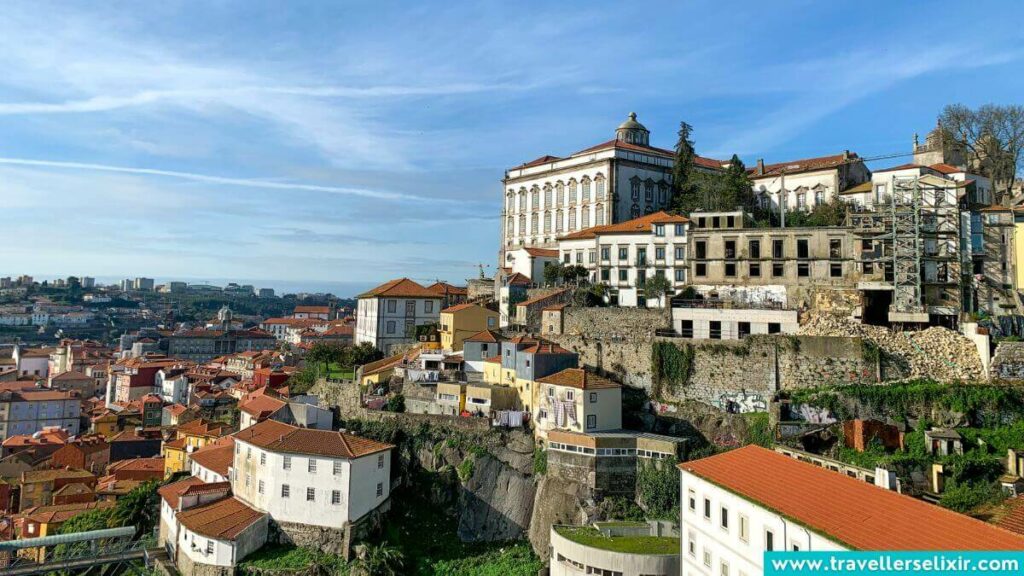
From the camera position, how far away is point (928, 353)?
3275 cm

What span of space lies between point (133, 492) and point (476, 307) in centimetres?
2436

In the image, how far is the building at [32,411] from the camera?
73625mm

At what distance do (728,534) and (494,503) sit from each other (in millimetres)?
13824

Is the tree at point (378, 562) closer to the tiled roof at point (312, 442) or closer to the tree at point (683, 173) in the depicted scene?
the tiled roof at point (312, 442)

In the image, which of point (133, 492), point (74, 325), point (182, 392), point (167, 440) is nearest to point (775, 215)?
point (133, 492)

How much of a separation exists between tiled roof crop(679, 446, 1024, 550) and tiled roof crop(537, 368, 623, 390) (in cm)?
910

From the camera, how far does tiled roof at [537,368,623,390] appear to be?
33.8 metres

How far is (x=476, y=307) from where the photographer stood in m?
48.3

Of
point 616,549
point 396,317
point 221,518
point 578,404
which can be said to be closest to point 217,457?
point 221,518

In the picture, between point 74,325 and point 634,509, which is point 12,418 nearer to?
point 634,509

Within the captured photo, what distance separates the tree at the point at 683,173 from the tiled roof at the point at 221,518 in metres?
37.2
